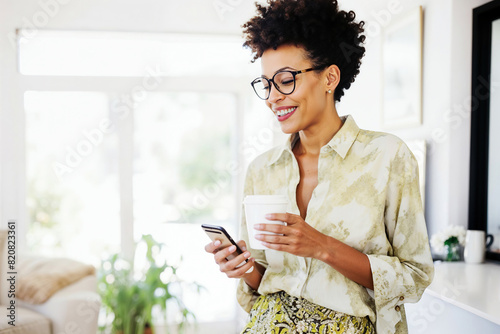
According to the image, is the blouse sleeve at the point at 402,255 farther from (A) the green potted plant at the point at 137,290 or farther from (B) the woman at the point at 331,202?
(A) the green potted plant at the point at 137,290

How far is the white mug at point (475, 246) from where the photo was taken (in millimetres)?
2080

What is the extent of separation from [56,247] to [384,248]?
3370mm

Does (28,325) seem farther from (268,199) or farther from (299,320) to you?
(268,199)

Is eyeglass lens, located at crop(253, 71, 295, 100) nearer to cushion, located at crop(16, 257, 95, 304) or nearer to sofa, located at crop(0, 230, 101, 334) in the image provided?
sofa, located at crop(0, 230, 101, 334)

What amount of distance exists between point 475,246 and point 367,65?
1379 mm

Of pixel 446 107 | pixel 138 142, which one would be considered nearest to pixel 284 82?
pixel 446 107

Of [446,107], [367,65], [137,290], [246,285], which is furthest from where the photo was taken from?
[137,290]

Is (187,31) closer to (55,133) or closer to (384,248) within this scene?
(55,133)

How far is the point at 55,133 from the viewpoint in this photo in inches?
147

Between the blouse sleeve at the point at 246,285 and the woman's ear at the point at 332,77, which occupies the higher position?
the woman's ear at the point at 332,77

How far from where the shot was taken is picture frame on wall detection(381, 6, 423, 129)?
2.40m

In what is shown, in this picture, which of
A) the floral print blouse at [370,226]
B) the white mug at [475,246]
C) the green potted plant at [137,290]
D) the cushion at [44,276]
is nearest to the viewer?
the floral print blouse at [370,226]

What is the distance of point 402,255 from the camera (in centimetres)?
101

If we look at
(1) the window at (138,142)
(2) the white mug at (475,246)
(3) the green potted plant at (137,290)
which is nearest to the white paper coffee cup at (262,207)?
(2) the white mug at (475,246)
